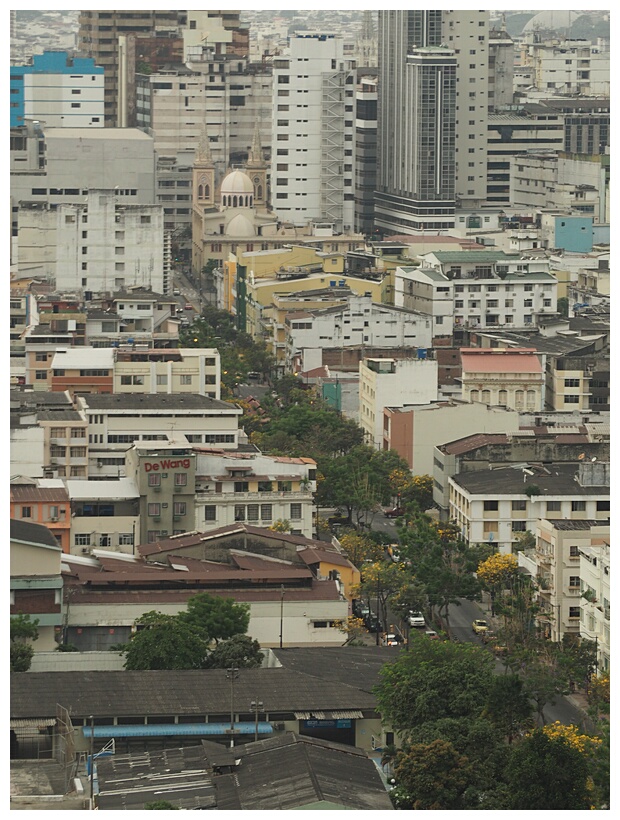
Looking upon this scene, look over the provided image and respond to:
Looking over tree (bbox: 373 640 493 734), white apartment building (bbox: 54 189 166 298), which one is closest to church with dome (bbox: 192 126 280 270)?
white apartment building (bbox: 54 189 166 298)

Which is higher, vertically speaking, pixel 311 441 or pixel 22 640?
pixel 311 441

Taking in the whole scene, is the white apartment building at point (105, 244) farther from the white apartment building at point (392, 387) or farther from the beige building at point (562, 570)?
the beige building at point (562, 570)

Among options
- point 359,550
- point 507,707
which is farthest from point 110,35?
point 507,707

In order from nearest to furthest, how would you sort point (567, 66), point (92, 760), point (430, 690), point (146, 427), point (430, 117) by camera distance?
point (92, 760), point (430, 690), point (146, 427), point (430, 117), point (567, 66)

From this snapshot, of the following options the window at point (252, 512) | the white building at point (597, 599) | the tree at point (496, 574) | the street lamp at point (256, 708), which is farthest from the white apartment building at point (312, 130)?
the street lamp at point (256, 708)

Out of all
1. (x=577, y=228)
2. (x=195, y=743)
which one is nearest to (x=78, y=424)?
(x=195, y=743)

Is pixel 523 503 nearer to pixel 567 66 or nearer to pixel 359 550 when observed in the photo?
pixel 359 550

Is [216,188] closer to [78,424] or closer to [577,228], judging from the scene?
[577,228]
